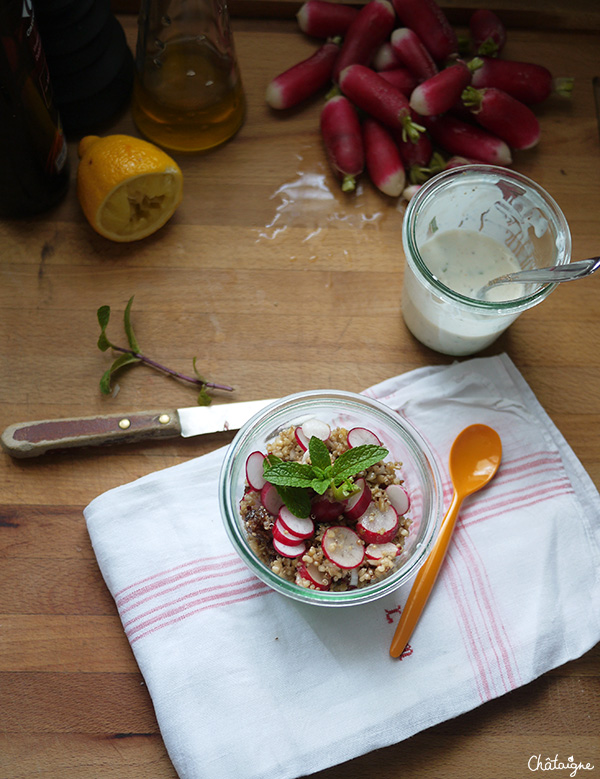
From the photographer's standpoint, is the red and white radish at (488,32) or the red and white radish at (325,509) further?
the red and white radish at (488,32)

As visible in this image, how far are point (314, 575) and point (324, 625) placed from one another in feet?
0.55

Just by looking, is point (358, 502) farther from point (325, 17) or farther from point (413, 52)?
point (325, 17)

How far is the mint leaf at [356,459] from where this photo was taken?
938 millimetres

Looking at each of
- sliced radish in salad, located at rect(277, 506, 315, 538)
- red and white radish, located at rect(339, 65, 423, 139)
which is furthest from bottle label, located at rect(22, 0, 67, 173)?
sliced radish in salad, located at rect(277, 506, 315, 538)

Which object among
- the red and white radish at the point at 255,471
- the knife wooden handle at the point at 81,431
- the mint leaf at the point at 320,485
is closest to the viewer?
the mint leaf at the point at 320,485

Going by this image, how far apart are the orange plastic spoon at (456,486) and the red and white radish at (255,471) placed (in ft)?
0.97

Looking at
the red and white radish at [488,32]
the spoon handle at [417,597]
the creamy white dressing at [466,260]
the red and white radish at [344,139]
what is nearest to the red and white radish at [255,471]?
the spoon handle at [417,597]

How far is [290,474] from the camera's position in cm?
94

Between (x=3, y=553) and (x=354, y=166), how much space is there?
91 centimetres

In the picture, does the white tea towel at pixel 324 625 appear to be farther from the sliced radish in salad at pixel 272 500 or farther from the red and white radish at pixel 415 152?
the red and white radish at pixel 415 152

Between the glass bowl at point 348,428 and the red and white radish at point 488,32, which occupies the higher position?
the red and white radish at point 488,32

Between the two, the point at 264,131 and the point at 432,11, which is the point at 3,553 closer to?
the point at 264,131

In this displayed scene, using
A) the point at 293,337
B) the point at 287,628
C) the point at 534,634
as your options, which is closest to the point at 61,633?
the point at 287,628

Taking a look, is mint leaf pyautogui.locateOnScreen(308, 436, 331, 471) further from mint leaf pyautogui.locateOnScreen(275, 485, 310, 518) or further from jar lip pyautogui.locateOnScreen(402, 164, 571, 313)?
jar lip pyautogui.locateOnScreen(402, 164, 571, 313)
